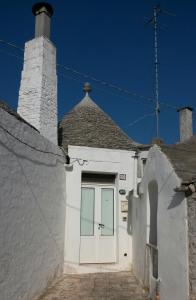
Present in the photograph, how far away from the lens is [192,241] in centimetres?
491

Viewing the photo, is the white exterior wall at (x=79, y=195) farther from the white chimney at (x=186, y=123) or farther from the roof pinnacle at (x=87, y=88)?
the white chimney at (x=186, y=123)

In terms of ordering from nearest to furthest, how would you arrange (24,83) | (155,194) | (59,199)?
1. (155,194)
2. (59,199)
3. (24,83)

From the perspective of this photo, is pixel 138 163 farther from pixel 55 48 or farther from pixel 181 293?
pixel 181 293

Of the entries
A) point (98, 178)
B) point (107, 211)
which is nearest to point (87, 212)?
point (107, 211)

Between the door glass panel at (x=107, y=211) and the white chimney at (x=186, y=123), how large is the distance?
4948mm

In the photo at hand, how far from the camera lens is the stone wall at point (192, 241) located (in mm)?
4816

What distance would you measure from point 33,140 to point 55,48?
16.1 ft

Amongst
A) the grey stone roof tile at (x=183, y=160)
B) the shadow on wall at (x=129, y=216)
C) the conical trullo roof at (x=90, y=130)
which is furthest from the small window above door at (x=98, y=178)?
the grey stone roof tile at (x=183, y=160)

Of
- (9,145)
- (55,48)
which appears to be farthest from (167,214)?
(55,48)

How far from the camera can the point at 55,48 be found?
10195mm

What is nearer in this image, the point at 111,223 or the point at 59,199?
the point at 59,199

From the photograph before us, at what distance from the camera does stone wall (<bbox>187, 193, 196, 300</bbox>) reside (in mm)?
4816

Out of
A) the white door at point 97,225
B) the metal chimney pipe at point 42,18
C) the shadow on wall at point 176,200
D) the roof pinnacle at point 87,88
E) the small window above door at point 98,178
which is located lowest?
the white door at point 97,225

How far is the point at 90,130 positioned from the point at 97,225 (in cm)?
336
